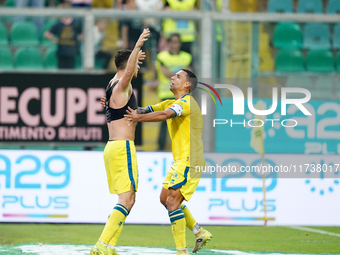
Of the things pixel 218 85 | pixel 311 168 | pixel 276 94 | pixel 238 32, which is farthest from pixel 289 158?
pixel 238 32

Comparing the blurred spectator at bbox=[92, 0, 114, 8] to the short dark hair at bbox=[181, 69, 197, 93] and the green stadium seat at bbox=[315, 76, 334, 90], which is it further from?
the short dark hair at bbox=[181, 69, 197, 93]

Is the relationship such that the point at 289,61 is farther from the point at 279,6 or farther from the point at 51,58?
the point at 51,58

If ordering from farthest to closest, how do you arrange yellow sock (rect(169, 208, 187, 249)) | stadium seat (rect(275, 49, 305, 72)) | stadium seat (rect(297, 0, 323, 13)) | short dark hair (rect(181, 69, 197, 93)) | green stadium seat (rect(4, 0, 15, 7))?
stadium seat (rect(297, 0, 323, 13)), green stadium seat (rect(4, 0, 15, 7)), stadium seat (rect(275, 49, 305, 72)), short dark hair (rect(181, 69, 197, 93)), yellow sock (rect(169, 208, 187, 249))

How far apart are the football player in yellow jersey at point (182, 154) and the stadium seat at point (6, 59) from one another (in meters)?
4.08

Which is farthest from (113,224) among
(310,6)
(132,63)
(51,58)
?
(310,6)

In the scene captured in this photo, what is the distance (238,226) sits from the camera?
823 centimetres

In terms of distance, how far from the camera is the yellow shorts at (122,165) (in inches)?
211

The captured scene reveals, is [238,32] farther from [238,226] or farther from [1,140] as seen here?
[1,140]

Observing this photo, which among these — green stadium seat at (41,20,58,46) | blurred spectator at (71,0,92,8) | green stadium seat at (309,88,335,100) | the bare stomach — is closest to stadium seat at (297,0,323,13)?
green stadium seat at (309,88,335,100)

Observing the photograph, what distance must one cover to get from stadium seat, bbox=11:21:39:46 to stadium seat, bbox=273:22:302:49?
405cm

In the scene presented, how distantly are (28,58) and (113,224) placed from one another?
4.71m

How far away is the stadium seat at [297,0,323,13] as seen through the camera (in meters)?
10.9

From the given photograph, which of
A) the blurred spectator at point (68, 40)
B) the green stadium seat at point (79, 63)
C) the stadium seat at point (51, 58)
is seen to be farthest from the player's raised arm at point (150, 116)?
the stadium seat at point (51, 58)

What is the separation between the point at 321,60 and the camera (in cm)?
955
